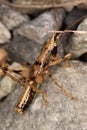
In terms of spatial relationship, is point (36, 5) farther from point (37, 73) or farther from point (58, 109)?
point (58, 109)

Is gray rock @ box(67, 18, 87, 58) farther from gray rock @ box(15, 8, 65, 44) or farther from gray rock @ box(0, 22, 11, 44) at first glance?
gray rock @ box(0, 22, 11, 44)

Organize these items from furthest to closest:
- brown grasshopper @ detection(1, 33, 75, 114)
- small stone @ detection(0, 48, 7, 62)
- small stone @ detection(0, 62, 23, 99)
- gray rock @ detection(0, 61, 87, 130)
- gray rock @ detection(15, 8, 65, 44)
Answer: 1. small stone @ detection(0, 48, 7, 62)
2. gray rock @ detection(15, 8, 65, 44)
3. small stone @ detection(0, 62, 23, 99)
4. brown grasshopper @ detection(1, 33, 75, 114)
5. gray rock @ detection(0, 61, 87, 130)

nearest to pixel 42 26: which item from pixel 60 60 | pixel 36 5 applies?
pixel 36 5

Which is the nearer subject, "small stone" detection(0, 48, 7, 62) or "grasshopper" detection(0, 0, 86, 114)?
"grasshopper" detection(0, 0, 86, 114)

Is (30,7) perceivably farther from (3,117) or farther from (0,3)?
(3,117)

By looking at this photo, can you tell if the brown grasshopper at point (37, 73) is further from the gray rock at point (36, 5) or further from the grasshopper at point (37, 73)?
the gray rock at point (36, 5)

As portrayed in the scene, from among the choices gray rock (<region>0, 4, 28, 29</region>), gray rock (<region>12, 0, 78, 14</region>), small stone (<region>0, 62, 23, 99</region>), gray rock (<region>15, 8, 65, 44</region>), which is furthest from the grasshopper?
gray rock (<region>0, 4, 28, 29</region>)

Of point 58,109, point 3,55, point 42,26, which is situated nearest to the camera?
point 58,109
